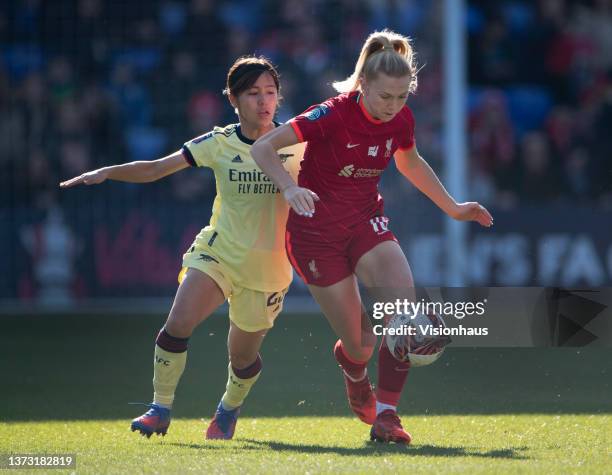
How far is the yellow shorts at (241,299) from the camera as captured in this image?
6504mm

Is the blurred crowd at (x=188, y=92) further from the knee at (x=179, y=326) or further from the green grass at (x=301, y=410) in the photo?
the knee at (x=179, y=326)

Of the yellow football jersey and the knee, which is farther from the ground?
the yellow football jersey

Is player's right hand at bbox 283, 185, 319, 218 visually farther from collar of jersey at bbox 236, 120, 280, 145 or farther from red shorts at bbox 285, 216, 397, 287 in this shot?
collar of jersey at bbox 236, 120, 280, 145

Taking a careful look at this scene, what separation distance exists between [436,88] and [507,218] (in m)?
1.89

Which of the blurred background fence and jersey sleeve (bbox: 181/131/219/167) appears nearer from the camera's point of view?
jersey sleeve (bbox: 181/131/219/167)

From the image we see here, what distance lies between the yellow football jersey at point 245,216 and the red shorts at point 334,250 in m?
0.33

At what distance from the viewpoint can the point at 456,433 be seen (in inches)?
250

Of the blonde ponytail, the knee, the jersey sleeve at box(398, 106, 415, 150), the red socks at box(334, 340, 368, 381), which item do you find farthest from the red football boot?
the blonde ponytail

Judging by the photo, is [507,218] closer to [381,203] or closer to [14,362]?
[14,362]

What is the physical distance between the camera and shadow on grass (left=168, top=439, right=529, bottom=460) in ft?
18.4

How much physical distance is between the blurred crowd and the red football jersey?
25.4 feet

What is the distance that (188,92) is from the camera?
15.0 meters

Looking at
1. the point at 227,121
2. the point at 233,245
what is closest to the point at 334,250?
the point at 233,245

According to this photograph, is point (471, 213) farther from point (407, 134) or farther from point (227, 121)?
point (227, 121)
